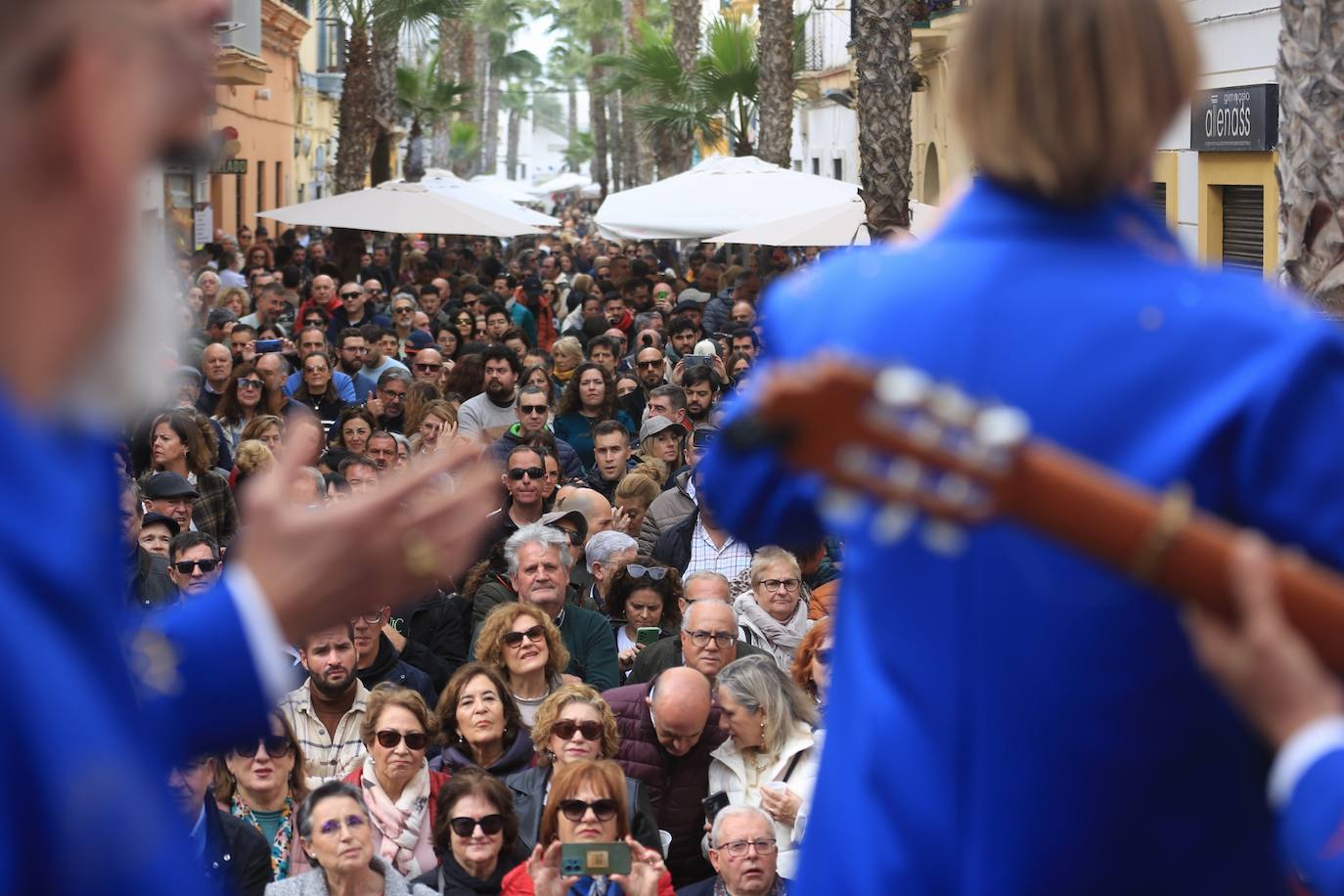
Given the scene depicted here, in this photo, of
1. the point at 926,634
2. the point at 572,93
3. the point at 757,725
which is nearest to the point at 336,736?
the point at 757,725

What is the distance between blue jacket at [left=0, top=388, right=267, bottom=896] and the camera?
116 centimetres

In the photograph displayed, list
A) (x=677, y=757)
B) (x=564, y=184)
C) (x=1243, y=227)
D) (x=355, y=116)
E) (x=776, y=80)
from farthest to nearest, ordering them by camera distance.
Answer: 1. (x=564, y=184)
2. (x=355, y=116)
3. (x=776, y=80)
4. (x=1243, y=227)
5. (x=677, y=757)

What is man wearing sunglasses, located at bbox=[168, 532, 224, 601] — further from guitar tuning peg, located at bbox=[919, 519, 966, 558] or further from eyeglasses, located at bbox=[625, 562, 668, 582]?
guitar tuning peg, located at bbox=[919, 519, 966, 558]

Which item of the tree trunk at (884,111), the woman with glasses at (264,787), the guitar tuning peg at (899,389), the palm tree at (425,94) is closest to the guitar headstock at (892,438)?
the guitar tuning peg at (899,389)

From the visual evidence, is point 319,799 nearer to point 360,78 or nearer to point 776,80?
point 776,80

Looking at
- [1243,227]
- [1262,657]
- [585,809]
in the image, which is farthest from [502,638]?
[1243,227]

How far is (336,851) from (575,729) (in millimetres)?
1356

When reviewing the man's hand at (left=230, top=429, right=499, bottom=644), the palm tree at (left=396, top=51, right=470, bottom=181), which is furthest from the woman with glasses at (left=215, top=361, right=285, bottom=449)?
the palm tree at (left=396, top=51, right=470, bottom=181)

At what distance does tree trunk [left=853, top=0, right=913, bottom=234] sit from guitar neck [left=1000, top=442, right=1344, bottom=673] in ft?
51.5

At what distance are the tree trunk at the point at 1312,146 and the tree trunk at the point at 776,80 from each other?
2064 cm

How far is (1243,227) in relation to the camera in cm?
1720

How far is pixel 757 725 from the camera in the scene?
718cm

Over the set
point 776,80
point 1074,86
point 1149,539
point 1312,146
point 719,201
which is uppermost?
point 776,80

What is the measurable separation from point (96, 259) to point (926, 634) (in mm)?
978
